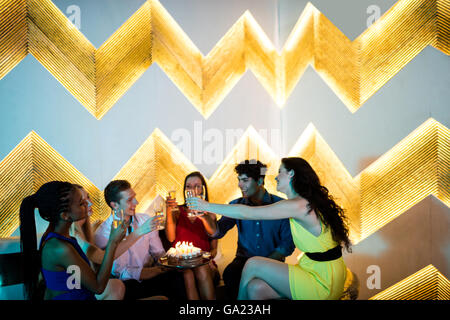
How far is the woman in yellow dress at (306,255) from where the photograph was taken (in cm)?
208

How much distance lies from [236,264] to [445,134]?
1.97 m

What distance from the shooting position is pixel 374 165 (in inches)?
114

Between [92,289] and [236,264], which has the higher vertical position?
[236,264]

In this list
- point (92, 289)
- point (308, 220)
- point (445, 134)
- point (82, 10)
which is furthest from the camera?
point (82, 10)

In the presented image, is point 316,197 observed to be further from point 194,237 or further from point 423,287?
point 423,287

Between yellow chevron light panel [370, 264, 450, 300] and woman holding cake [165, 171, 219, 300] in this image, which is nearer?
woman holding cake [165, 171, 219, 300]

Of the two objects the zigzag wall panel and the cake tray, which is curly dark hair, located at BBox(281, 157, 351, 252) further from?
the zigzag wall panel

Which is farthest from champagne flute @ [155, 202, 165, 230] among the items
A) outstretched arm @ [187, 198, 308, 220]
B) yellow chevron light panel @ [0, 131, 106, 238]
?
yellow chevron light panel @ [0, 131, 106, 238]

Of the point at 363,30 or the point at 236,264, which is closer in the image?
the point at 236,264

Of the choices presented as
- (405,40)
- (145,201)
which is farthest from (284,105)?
(145,201)

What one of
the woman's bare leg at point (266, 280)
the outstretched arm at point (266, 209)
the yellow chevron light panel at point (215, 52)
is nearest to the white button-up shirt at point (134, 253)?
the outstretched arm at point (266, 209)

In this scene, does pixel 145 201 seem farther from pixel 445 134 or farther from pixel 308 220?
pixel 445 134

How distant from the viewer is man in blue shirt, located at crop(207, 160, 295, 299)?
2.71 meters

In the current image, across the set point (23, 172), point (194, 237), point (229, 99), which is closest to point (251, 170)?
point (194, 237)
